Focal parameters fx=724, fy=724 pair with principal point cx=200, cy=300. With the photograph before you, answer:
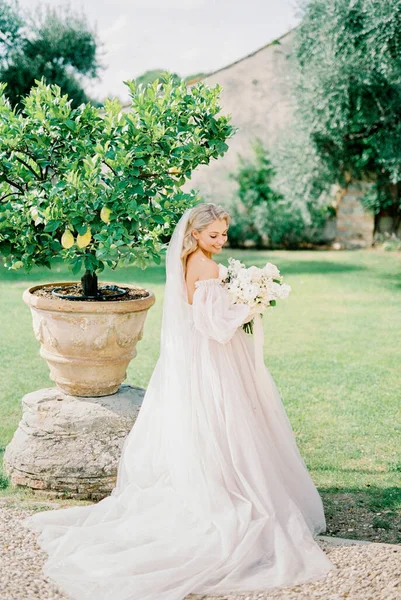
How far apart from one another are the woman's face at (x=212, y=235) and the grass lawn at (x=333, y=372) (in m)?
1.81

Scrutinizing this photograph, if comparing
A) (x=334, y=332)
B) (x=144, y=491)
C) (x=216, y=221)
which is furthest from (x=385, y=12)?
(x=144, y=491)

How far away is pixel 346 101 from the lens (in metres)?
15.1

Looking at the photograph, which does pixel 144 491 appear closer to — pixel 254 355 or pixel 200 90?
pixel 254 355

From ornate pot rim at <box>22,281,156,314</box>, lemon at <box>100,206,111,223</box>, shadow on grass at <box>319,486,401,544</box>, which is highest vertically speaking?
lemon at <box>100,206,111,223</box>

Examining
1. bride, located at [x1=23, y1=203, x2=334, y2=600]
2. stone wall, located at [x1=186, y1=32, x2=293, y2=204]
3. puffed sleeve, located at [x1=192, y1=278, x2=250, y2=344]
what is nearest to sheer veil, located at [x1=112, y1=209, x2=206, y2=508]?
bride, located at [x1=23, y1=203, x2=334, y2=600]

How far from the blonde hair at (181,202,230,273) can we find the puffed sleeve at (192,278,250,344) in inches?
8.7

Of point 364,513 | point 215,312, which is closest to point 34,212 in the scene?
point 215,312

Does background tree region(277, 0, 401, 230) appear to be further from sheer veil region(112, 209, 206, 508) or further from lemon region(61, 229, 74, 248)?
sheer veil region(112, 209, 206, 508)

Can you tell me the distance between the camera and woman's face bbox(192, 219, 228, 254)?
4055 mm

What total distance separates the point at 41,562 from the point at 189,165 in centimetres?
258

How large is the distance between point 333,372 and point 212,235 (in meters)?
4.08

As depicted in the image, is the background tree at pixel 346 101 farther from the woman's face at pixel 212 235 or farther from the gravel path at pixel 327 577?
A: the gravel path at pixel 327 577

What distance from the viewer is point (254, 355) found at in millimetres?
4188

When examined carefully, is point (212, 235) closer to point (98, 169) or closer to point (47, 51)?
point (98, 169)
